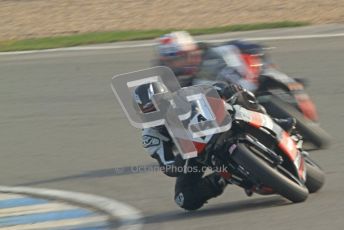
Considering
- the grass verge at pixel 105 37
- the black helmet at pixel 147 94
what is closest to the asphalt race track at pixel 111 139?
the black helmet at pixel 147 94

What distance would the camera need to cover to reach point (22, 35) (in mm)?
21531

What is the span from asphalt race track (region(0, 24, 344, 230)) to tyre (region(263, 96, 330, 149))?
0.15 m

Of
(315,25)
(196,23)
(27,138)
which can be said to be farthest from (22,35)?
(27,138)

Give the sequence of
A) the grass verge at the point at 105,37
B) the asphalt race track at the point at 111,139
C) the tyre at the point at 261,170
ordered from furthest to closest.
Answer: the grass verge at the point at 105,37 < the asphalt race track at the point at 111,139 < the tyre at the point at 261,170

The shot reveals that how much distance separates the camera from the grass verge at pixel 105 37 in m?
19.1

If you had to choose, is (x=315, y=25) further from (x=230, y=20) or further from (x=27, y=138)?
(x=27, y=138)

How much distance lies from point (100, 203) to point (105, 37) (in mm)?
11343

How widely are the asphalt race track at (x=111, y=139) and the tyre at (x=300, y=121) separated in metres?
0.15

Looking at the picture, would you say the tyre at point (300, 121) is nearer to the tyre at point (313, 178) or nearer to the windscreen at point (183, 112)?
the tyre at point (313, 178)

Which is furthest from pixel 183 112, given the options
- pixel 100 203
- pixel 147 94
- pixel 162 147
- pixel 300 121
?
pixel 300 121

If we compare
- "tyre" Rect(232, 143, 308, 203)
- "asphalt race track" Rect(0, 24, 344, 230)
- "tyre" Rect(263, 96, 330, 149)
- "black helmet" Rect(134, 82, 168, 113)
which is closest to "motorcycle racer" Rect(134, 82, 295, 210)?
"black helmet" Rect(134, 82, 168, 113)

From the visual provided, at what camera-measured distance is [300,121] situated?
9531mm

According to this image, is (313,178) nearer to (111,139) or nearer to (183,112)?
(183,112)

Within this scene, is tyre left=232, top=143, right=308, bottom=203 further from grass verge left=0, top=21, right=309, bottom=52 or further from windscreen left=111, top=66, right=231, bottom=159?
grass verge left=0, top=21, right=309, bottom=52
